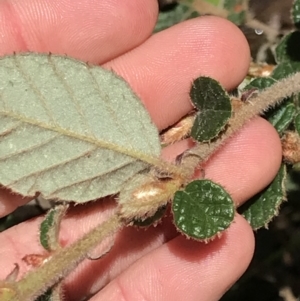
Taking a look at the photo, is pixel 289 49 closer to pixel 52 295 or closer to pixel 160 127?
pixel 160 127

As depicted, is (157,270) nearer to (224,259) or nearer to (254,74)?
(224,259)

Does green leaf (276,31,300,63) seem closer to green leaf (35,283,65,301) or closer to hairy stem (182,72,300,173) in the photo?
hairy stem (182,72,300,173)

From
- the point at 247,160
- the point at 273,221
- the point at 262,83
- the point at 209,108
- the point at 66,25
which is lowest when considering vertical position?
the point at 273,221

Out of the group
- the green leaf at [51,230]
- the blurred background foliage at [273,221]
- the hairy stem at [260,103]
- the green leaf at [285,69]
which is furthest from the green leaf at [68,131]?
the blurred background foliage at [273,221]

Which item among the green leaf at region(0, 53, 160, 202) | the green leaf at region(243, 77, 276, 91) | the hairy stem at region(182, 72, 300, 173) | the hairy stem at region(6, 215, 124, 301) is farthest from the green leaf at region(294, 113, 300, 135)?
the hairy stem at region(6, 215, 124, 301)

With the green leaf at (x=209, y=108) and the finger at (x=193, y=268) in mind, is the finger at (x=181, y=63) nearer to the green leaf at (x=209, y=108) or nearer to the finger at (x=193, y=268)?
the green leaf at (x=209, y=108)

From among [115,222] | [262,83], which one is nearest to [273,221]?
[262,83]
